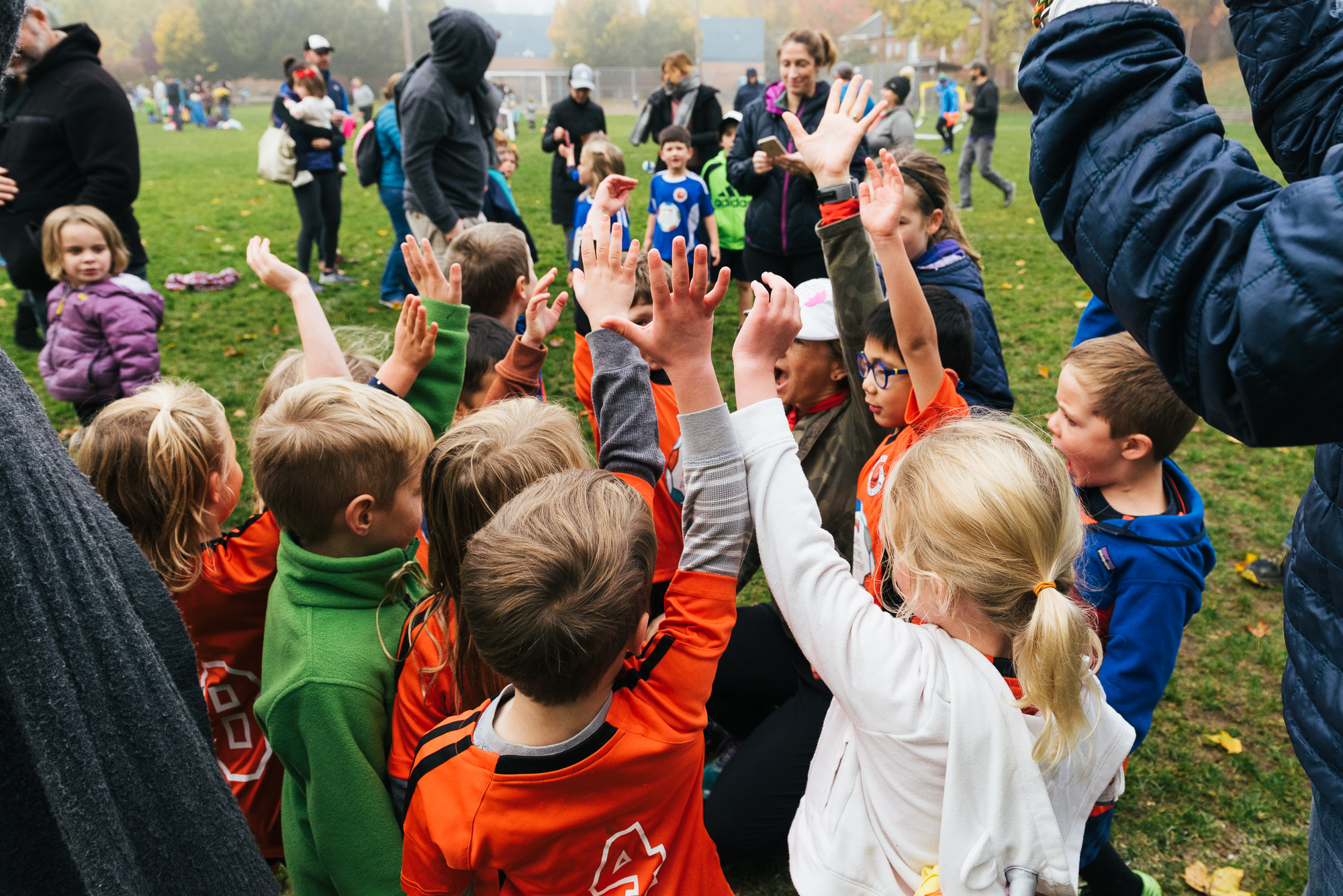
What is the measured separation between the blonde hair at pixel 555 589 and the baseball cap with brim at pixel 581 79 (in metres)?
8.75

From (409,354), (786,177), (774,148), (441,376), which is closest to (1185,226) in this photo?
(409,354)

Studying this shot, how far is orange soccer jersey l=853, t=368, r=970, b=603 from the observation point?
6.79 feet

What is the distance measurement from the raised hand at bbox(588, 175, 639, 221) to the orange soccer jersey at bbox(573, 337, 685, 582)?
1.25 feet

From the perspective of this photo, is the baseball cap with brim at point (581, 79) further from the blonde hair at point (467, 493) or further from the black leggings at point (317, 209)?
the blonde hair at point (467, 493)

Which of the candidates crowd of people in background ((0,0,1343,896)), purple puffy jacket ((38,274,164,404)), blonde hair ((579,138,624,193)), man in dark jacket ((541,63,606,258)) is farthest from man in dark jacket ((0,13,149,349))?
man in dark jacket ((541,63,606,258))

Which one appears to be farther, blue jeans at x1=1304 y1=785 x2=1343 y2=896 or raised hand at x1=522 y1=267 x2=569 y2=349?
raised hand at x1=522 y1=267 x2=569 y2=349

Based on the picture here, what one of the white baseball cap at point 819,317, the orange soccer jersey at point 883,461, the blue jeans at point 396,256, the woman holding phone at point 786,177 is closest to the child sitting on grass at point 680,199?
the woman holding phone at point 786,177

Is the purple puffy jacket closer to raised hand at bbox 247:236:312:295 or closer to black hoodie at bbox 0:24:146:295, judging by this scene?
black hoodie at bbox 0:24:146:295

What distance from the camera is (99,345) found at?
4082mm

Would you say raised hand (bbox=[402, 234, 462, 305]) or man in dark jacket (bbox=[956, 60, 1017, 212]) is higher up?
raised hand (bbox=[402, 234, 462, 305])

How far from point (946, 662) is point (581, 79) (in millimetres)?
9396

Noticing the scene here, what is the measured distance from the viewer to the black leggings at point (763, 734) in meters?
2.52

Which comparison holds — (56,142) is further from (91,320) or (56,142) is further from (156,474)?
(156,474)

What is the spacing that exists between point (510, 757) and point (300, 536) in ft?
2.68
